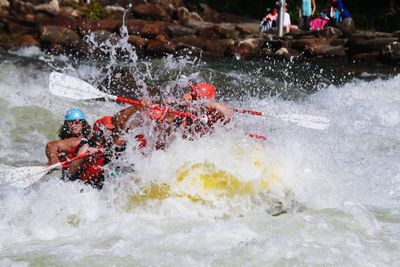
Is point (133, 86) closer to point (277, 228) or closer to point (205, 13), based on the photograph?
point (277, 228)

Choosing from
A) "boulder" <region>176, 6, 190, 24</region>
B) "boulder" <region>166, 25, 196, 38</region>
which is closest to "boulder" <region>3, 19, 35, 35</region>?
"boulder" <region>166, 25, 196, 38</region>

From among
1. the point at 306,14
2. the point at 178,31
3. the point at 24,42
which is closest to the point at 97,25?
the point at 24,42

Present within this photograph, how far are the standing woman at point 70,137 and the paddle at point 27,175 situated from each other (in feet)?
0.53

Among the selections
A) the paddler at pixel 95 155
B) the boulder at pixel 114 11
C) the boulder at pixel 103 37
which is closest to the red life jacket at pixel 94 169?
the paddler at pixel 95 155

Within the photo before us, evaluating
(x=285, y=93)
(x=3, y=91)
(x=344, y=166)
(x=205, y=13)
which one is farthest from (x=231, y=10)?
(x=344, y=166)

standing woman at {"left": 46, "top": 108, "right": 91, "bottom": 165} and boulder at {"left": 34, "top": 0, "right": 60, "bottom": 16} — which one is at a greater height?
boulder at {"left": 34, "top": 0, "right": 60, "bottom": 16}

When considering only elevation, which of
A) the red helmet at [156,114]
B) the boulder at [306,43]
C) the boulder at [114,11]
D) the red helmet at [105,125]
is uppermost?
the red helmet at [156,114]

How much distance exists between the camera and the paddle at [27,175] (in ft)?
19.4

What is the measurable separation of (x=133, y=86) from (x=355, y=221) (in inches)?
248

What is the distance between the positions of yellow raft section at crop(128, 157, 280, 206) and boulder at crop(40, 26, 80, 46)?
946 centimetres

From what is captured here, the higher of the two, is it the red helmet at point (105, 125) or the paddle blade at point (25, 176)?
the red helmet at point (105, 125)

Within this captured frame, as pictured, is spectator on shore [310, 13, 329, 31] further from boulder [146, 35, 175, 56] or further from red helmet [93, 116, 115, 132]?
red helmet [93, 116, 115, 132]

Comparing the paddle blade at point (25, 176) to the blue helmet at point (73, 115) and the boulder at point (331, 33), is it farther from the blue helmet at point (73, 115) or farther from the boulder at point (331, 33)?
the boulder at point (331, 33)

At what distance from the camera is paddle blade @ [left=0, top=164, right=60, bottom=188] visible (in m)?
5.93
